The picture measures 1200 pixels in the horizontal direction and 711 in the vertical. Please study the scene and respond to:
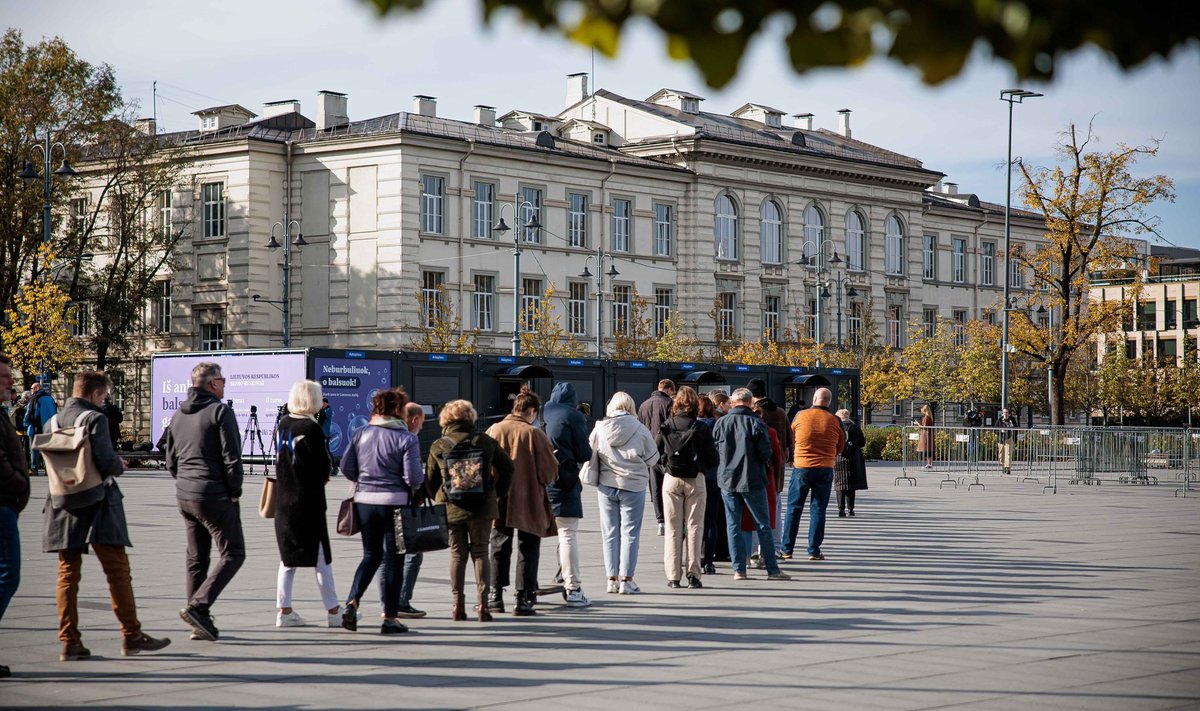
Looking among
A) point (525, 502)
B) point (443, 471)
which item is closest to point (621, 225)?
point (525, 502)

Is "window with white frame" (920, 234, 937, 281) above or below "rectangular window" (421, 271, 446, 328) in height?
above

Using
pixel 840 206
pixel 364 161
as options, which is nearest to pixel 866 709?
pixel 364 161

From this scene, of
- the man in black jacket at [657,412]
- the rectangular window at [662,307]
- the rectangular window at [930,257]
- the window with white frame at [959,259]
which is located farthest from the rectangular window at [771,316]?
the man in black jacket at [657,412]

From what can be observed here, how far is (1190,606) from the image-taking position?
43.7ft

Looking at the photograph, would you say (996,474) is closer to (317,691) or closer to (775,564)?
(775,564)

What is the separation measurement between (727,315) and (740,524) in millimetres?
54835

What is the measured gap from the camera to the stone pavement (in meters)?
8.90

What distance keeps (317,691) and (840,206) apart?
67.2m

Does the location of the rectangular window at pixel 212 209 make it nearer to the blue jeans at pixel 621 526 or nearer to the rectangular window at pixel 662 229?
the rectangular window at pixel 662 229

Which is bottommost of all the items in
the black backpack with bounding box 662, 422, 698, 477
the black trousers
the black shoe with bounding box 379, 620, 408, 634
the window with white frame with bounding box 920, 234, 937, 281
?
the black shoe with bounding box 379, 620, 408, 634

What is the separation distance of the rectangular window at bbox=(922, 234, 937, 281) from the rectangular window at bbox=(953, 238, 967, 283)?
86.2 inches

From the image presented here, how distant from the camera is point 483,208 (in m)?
61.6

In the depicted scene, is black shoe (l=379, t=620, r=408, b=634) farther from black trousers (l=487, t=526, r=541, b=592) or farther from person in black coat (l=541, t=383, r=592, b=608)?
person in black coat (l=541, t=383, r=592, b=608)

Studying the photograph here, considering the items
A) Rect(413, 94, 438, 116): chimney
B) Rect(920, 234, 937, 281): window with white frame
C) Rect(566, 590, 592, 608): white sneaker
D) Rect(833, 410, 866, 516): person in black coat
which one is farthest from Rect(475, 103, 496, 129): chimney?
Rect(566, 590, 592, 608): white sneaker
